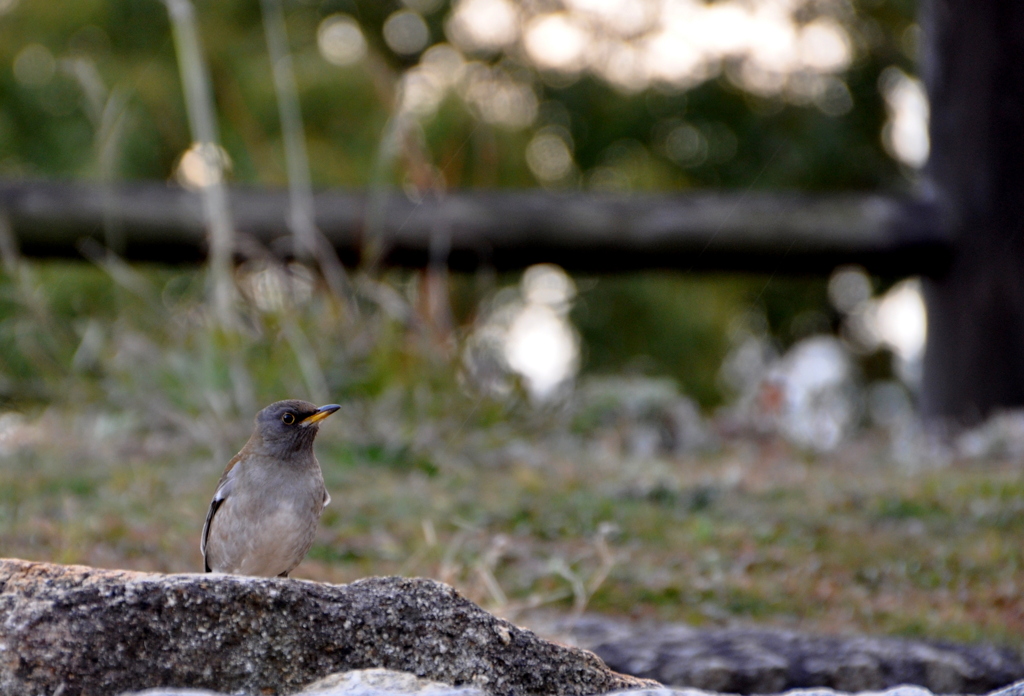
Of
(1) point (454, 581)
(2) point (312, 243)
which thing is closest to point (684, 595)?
(1) point (454, 581)

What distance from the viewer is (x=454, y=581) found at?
3373 millimetres

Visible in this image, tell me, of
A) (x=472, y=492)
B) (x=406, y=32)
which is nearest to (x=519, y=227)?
(x=472, y=492)

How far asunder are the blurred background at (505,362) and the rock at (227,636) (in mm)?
1066

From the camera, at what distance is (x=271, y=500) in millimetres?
2607

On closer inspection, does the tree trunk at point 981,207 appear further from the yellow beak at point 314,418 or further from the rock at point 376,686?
the rock at point 376,686

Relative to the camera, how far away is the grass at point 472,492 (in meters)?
3.57

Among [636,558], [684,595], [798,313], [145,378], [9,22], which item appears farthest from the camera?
[798,313]

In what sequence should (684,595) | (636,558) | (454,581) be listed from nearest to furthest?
1. (454,581)
2. (684,595)
3. (636,558)

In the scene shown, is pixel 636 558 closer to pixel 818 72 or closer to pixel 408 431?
pixel 408 431

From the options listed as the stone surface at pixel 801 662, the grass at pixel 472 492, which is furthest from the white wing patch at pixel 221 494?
the stone surface at pixel 801 662

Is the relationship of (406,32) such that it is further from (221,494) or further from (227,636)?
(227,636)

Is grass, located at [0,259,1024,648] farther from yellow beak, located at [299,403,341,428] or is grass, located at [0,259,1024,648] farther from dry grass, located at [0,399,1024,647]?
yellow beak, located at [299,403,341,428]

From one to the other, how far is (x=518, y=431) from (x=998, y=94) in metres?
3.43

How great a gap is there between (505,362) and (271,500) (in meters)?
3.26
